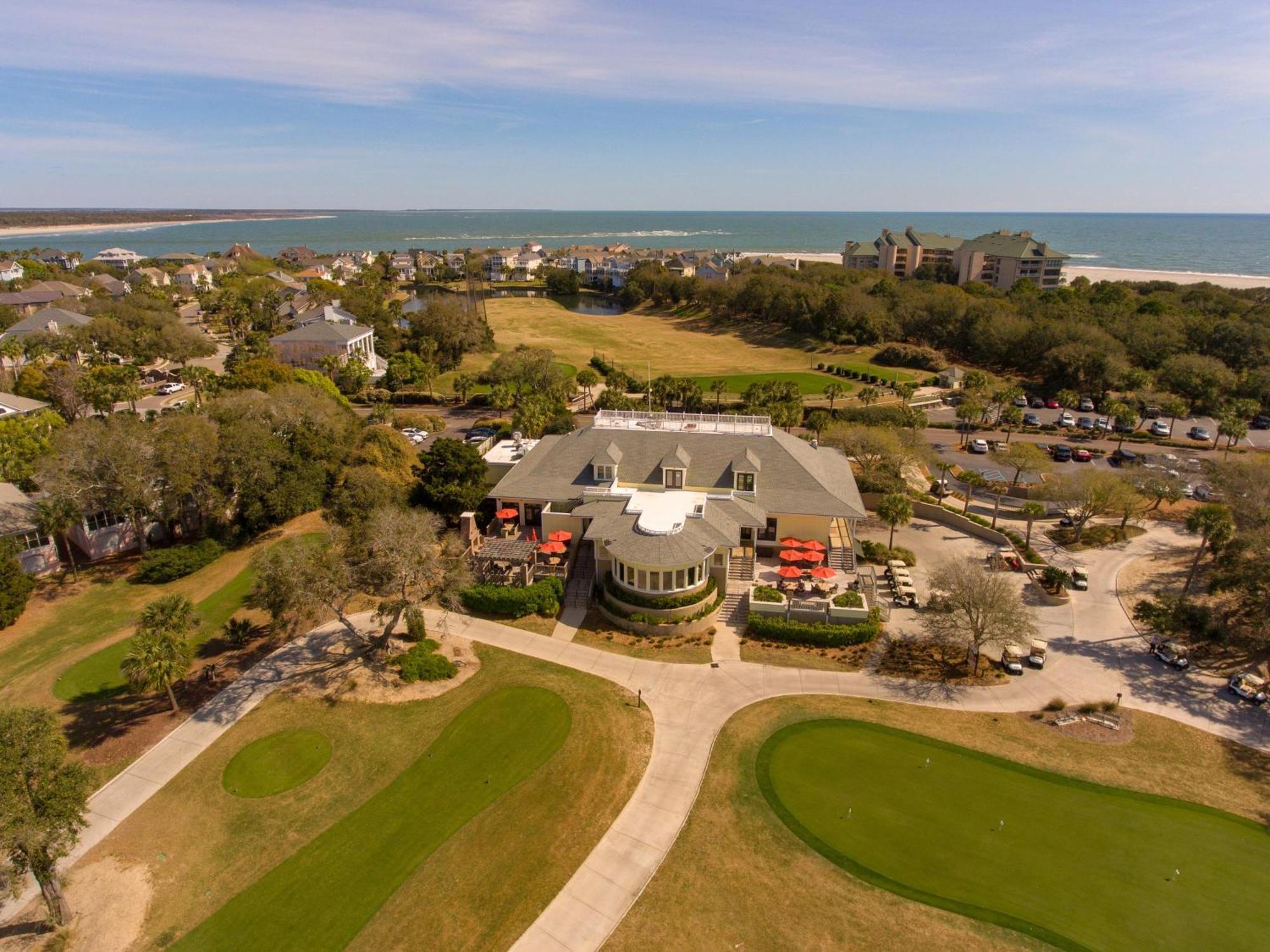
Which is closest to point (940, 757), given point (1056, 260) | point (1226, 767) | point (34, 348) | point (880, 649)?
point (880, 649)

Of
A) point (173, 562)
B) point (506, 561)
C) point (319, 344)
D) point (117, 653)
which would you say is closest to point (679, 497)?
point (506, 561)

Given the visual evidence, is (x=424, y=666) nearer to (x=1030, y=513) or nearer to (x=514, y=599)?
(x=514, y=599)

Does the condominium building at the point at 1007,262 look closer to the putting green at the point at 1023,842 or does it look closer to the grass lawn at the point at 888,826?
the grass lawn at the point at 888,826

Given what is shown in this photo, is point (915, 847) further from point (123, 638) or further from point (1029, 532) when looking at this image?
point (123, 638)

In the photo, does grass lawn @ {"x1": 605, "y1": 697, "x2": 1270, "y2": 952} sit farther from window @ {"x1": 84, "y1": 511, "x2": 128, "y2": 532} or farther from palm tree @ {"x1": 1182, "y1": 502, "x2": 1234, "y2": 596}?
window @ {"x1": 84, "y1": 511, "x2": 128, "y2": 532}

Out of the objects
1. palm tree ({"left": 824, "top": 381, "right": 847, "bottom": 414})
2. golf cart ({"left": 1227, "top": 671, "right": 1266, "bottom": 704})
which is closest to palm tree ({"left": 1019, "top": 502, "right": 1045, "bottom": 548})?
golf cart ({"left": 1227, "top": 671, "right": 1266, "bottom": 704})

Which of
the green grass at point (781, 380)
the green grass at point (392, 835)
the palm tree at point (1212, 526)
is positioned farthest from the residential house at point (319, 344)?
the palm tree at point (1212, 526)

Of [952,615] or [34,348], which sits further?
[34,348]
